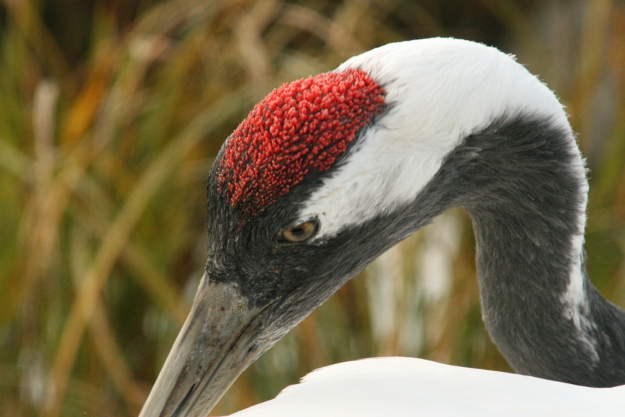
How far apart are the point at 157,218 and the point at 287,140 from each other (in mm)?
1616

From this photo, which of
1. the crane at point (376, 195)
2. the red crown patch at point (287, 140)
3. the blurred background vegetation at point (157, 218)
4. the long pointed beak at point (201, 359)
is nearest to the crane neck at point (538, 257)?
the crane at point (376, 195)

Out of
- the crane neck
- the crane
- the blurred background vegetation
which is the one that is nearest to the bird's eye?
the crane

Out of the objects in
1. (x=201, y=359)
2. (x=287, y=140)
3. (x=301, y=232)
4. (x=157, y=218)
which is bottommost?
(x=157, y=218)

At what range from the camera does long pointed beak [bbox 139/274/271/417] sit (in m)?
1.20

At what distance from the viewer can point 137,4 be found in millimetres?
3629

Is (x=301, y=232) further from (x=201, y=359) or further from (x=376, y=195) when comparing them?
(x=201, y=359)

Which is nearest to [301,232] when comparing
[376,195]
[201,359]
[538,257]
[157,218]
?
[376,195]

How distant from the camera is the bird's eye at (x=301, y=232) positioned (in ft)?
3.57

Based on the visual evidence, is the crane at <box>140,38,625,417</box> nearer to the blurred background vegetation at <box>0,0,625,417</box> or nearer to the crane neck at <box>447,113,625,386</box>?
the crane neck at <box>447,113,625,386</box>

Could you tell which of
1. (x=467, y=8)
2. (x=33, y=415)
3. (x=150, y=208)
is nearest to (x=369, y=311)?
(x=150, y=208)

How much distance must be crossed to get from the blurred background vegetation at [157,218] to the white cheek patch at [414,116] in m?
1.32

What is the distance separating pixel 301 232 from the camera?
110 cm

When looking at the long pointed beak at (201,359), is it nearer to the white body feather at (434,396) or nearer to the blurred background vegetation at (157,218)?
the white body feather at (434,396)

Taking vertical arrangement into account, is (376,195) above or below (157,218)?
above
